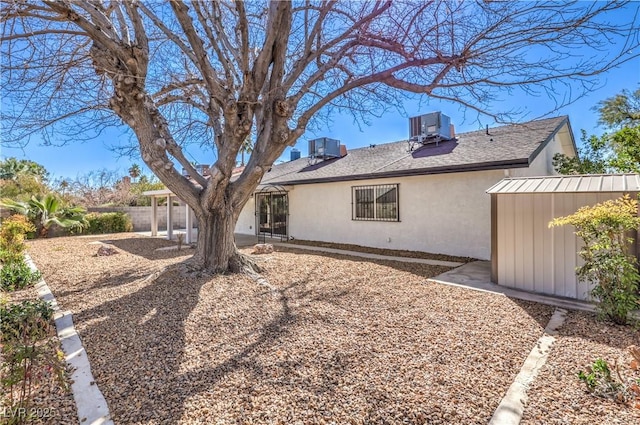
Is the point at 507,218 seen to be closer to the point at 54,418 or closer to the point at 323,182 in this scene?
the point at 54,418

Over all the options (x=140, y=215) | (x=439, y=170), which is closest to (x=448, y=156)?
(x=439, y=170)

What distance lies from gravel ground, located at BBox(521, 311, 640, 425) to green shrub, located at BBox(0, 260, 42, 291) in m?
8.43

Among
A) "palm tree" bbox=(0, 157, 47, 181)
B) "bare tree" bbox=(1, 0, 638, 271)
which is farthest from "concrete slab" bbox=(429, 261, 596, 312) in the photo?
"palm tree" bbox=(0, 157, 47, 181)

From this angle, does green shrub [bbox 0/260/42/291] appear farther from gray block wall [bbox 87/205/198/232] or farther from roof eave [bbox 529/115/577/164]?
gray block wall [bbox 87/205/198/232]

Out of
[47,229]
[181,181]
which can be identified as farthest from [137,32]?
[47,229]

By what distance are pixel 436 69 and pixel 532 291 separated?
4.67m

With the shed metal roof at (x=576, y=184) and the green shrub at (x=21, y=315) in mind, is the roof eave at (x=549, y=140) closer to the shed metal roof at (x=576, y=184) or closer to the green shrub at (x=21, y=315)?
the shed metal roof at (x=576, y=184)

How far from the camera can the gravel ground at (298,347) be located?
8.35 ft

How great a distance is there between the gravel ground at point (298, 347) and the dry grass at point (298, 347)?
0.01 metres

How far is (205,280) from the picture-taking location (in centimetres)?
619

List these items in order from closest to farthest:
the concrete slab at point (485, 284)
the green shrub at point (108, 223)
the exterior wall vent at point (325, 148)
A: the concrete slab at point (485, 284) < the exterior wall vent at point (325, 148) < the green shrub at point (108, 223)

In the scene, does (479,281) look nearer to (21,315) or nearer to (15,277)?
(21,315)

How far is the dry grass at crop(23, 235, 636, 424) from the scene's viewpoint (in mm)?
2549

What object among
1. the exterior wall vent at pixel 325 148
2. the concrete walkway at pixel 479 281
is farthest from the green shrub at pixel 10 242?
the exterior wall vent at pixel 325 148
